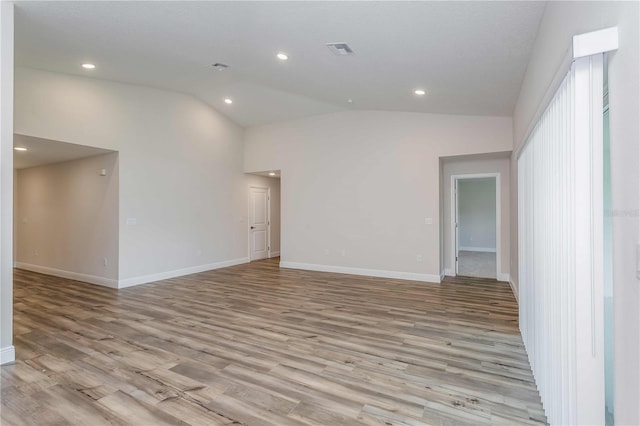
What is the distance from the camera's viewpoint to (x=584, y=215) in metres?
1.45

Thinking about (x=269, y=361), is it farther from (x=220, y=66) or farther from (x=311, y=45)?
(x=220, y=66)

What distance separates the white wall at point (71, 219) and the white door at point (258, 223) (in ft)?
11.2

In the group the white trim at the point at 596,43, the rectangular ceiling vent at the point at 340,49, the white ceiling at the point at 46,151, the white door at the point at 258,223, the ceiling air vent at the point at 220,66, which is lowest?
the white door at the point at 258,223

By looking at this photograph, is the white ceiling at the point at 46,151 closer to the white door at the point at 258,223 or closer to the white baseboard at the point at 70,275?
the white baseboard at the point at 70,275

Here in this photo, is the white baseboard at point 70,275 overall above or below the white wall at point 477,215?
below

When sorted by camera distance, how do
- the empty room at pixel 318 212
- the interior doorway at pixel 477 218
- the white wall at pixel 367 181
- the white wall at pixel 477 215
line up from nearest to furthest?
the empty room at pixel 318 212
the white wall at pixel 367 181
the interior doorway at pixel 477 218
the white wall at pixel 477 215

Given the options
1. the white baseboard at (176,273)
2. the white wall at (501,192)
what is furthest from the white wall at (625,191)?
the white baseboard at (176,273)

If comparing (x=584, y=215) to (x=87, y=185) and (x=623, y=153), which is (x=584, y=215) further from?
(x=87, y=185)

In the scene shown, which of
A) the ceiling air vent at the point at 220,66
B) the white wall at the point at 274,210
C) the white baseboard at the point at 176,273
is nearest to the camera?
the ceiling air vent at the point at 220,66

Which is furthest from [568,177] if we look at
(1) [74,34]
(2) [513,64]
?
(1) [74,34]

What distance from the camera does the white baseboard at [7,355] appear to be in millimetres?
2668

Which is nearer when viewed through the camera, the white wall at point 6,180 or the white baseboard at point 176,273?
the white wall at point 6,180

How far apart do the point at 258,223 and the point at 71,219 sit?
411 centimetres

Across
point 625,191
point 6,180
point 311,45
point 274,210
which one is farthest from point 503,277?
point 6,180
